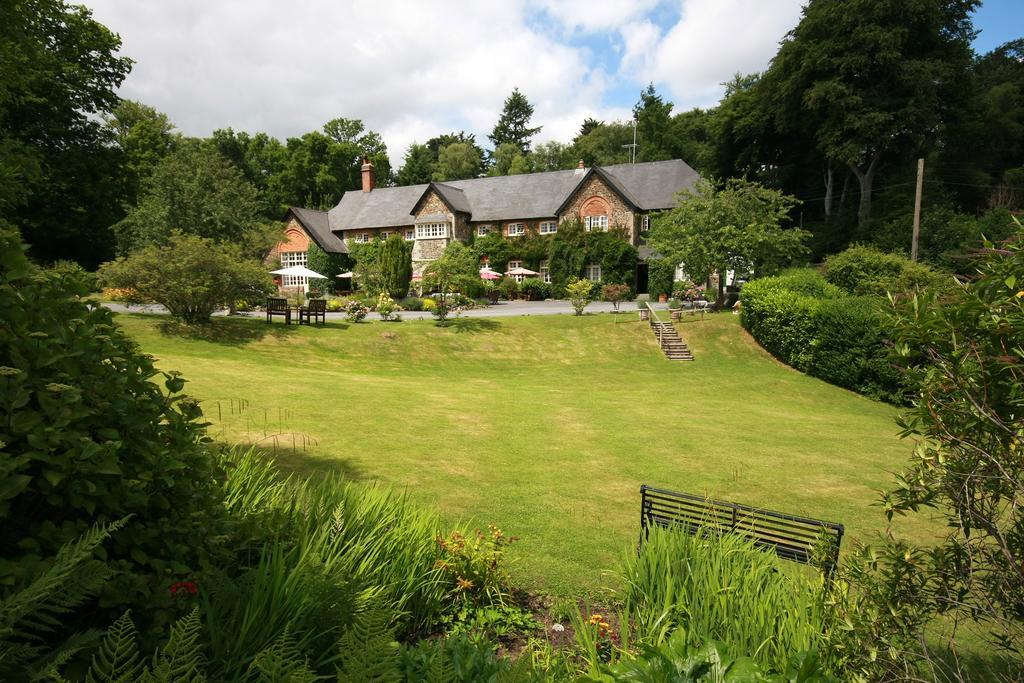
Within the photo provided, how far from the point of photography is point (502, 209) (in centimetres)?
4956

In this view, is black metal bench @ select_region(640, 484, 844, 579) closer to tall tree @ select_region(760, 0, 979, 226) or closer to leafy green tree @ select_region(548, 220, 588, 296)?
leafy green tree @ select_region(548, 220, 588, 296)

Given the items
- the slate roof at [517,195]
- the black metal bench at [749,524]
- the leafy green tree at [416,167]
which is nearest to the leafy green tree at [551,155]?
the leafy green tree at [416,167]

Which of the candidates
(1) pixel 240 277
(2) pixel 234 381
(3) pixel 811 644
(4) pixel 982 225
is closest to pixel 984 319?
(3) pixel 811 644

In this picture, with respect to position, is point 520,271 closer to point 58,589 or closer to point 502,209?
point 502,209

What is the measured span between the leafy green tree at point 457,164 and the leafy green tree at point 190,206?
4759 cm

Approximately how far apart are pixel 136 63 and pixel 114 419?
44.2m

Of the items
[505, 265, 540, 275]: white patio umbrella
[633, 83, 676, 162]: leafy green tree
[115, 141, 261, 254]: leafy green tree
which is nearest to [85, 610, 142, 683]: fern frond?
[115, 141, 261, 254]: leafy green tree

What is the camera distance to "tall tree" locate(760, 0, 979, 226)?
36.8 meters

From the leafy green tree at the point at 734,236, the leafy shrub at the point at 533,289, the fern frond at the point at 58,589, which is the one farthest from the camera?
the leafy shrub at the point at 533,289

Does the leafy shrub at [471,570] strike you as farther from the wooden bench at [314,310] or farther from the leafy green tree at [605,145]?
the leafy green tree at [605,145]

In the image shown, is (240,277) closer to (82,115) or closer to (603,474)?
(603,474)

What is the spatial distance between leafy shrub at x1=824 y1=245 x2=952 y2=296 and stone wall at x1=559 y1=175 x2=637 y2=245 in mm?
17998

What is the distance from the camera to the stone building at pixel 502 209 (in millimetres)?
45438

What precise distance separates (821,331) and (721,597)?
73.2ft
